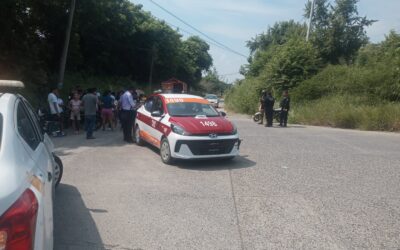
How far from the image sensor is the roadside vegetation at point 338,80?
2125 cm

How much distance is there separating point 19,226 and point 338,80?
25169mm

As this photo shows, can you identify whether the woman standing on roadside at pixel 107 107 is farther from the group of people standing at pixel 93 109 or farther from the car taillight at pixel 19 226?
the car taillight at pixel 19 226

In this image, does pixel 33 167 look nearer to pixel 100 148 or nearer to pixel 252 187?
pixel 252 187

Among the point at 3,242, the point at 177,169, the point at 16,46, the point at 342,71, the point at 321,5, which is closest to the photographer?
the point at 3,242

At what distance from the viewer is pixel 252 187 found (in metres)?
7.84

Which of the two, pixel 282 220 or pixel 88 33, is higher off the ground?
pixel 88 33

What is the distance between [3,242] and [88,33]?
3583 centimetres

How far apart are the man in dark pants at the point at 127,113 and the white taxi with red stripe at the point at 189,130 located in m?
1.96

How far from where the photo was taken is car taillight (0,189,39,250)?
8.86 ft

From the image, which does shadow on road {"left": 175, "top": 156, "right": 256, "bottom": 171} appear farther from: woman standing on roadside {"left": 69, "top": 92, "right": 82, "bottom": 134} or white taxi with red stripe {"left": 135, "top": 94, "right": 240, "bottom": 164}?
woman standing on roadside {"left": 69, "top": 92, "right": 82, "bottom": 134}

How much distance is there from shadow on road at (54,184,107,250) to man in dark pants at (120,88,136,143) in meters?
6.42

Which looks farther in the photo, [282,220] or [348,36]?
[348,36]

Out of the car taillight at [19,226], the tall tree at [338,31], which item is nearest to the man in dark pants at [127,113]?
the car taillight at [19,226]

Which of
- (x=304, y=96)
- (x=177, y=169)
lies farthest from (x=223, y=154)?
(x=304, y=96)
